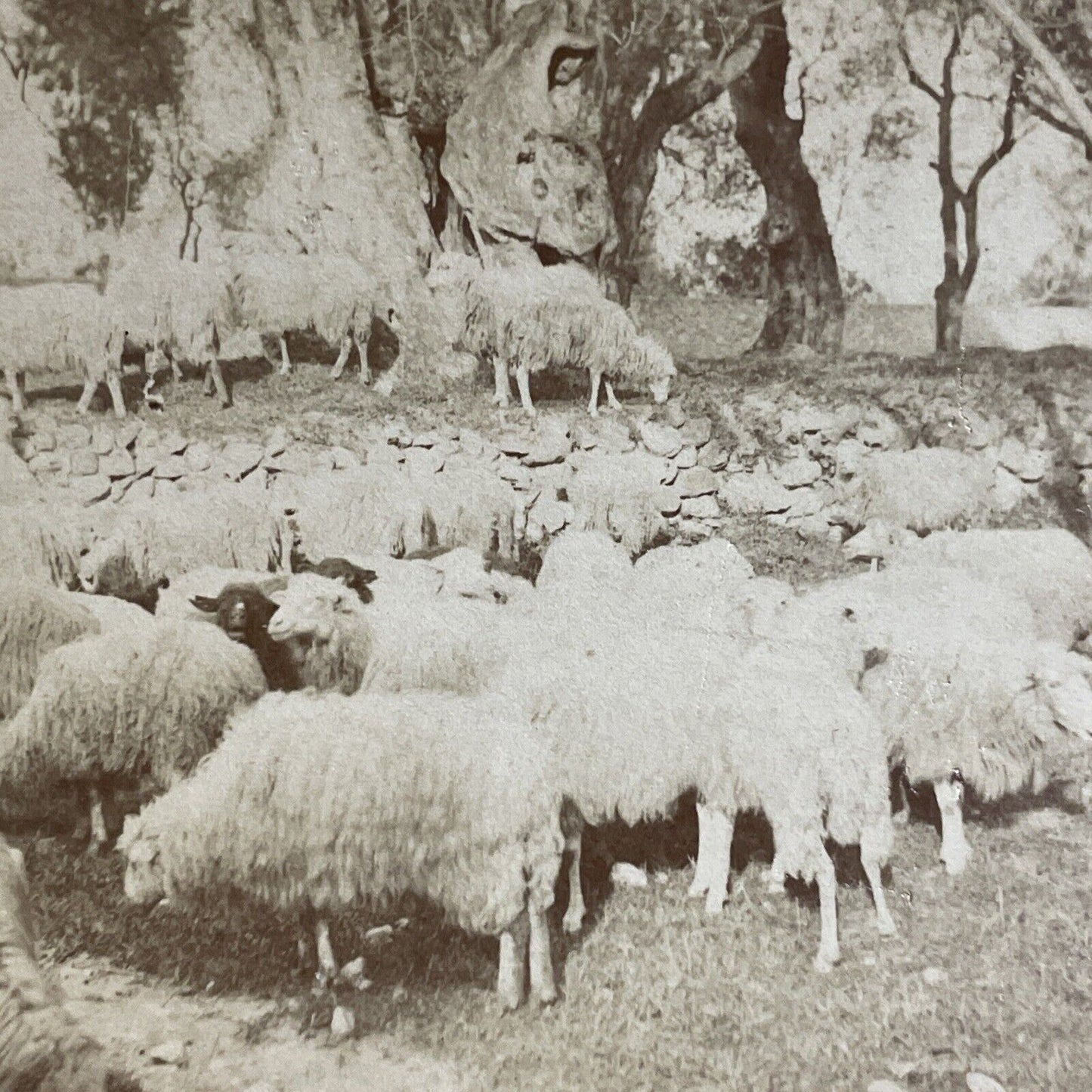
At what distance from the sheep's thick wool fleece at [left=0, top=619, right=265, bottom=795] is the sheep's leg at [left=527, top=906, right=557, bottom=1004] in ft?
3.81

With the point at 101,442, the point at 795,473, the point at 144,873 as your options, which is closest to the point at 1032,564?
the point at 795,473

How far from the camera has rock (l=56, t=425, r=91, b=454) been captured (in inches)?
106

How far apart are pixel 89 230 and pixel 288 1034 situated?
2565mm

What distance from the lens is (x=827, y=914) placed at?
101 inches

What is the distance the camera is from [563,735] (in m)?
2.78

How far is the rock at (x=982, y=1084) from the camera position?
223cm

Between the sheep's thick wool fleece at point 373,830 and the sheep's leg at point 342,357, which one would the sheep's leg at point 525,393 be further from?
the sheep's thick wool fleece at point 373,830

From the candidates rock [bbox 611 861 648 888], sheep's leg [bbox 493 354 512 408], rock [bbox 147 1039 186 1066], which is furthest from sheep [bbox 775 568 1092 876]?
rock [bbox 147 1039 186 1066]

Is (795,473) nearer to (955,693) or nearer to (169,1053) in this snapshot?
(955,693)

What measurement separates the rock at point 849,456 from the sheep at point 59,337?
2.60 metres

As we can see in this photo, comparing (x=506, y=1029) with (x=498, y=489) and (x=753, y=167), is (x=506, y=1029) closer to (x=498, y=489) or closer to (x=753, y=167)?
(x=498, y=489)

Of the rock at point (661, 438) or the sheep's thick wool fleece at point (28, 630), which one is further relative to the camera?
the rock at point (661, 438)

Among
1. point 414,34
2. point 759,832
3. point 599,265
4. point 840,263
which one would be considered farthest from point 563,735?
point 414,34

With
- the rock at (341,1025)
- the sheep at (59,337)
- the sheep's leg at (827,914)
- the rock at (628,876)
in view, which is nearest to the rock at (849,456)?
the sheep's leg at (827,914)
